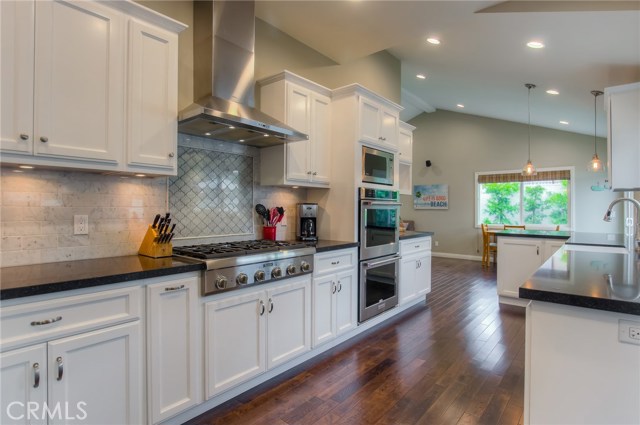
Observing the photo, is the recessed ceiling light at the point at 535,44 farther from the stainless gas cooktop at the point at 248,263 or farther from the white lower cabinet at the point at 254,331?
the white lower cabinet at the point at 254,331

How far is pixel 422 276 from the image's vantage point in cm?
433

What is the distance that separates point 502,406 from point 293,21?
11.3ft

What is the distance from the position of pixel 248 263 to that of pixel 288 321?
0.62 m

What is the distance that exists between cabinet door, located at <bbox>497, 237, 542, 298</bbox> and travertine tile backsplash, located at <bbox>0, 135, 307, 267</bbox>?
3776mm

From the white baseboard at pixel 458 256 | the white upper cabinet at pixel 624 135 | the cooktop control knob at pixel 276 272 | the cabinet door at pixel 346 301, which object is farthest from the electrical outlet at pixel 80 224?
the white baseboard at pixel 458 256

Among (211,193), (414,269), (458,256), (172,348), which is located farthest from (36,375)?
(458,256)

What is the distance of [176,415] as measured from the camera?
6.29 feet

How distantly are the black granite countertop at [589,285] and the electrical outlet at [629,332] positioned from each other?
68mm

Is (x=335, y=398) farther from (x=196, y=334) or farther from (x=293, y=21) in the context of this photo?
(x=293, y=21)

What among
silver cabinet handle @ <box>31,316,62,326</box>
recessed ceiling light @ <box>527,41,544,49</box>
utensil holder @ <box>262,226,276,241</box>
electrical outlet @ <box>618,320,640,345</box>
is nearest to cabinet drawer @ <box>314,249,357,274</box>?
utensil holder @ <box>262,226,276,241</box>

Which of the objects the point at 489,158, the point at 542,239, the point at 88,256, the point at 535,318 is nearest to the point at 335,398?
the point at 535,318

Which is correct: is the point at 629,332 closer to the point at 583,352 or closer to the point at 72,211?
the point at 583,352

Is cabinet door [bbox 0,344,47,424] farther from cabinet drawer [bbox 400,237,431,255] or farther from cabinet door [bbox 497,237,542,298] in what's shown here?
cabinet door [bbox 497,237,542,298]

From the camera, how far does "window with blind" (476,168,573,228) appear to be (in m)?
7.36
